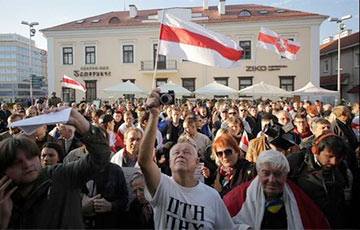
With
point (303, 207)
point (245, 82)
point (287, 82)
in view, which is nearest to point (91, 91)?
point (245, 82)

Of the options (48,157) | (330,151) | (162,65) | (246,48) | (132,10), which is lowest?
(48,157)

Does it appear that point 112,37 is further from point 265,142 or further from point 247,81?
point 265,142

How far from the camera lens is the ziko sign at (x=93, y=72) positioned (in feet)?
107

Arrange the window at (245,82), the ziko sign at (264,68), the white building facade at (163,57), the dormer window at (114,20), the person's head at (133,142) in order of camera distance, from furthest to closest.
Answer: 1. the dormer window at (114,20)
2. the window at (245,82)
3. the ziko sign at (264,68)
4. the white building facade at (163,57)
5. the person's head at (133,142)

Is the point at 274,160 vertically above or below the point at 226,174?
above

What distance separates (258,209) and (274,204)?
0.15 metres

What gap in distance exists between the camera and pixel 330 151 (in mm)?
2953

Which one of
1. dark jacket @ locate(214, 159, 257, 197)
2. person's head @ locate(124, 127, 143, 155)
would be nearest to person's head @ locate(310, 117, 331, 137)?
dark jacket @ locate(214, 159, 257, 197)

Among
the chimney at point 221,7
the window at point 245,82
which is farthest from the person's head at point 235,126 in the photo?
the chimney at point 221,7

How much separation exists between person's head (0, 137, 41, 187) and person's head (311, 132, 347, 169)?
8.35ft

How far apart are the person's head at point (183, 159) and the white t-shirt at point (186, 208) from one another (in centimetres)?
12

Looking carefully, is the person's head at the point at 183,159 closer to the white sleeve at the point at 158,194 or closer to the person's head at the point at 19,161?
the white sleeve at the point at 158,194

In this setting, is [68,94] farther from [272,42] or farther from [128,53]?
[272,42]

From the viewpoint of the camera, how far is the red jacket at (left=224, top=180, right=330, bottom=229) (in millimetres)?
2406
